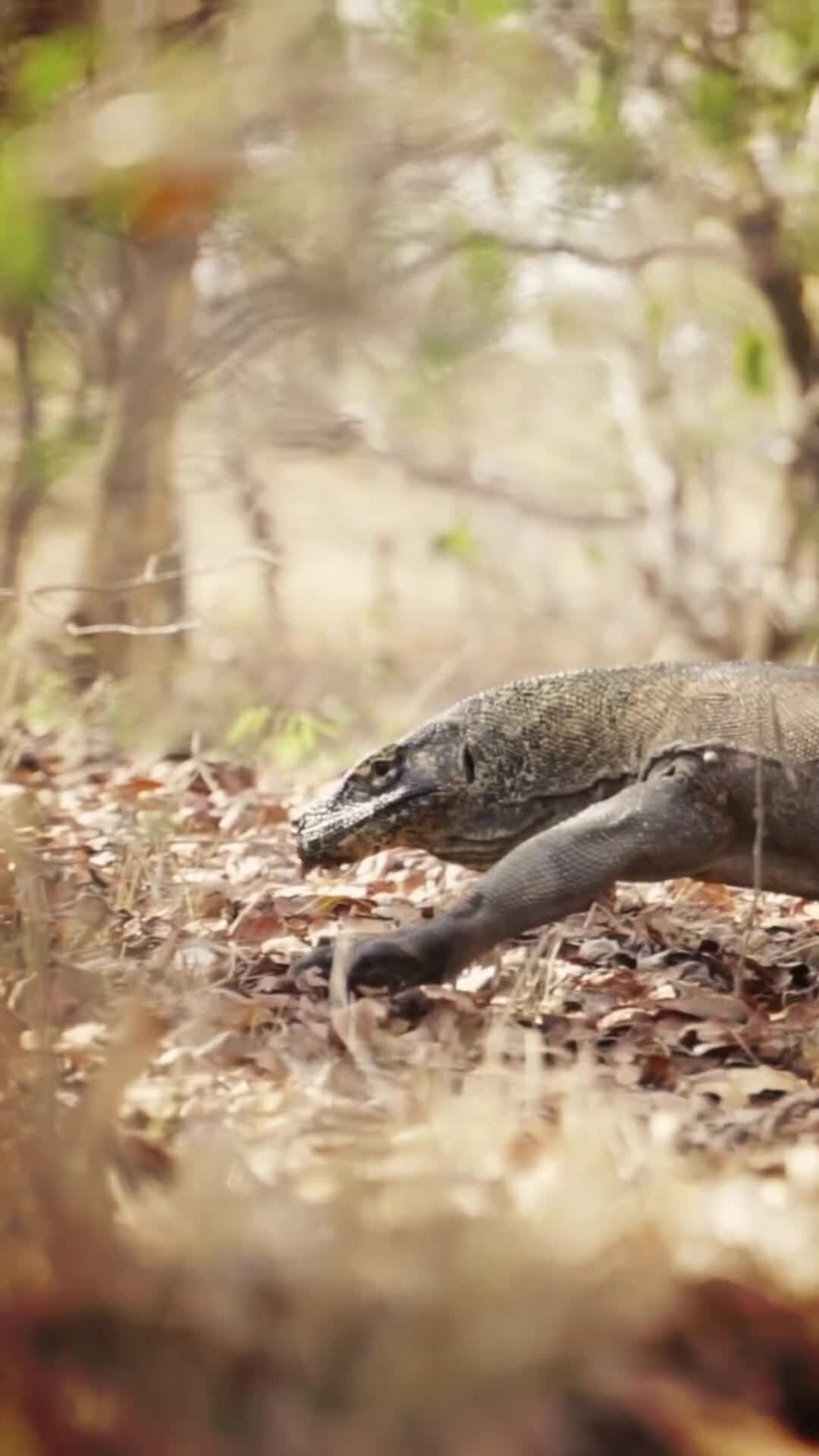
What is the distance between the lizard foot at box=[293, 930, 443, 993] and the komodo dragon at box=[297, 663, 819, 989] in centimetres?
21

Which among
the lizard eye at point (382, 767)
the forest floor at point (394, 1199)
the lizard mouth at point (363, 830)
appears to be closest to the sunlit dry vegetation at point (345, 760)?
the forest floor at point (394, 1199)

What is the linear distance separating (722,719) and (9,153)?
2111mm

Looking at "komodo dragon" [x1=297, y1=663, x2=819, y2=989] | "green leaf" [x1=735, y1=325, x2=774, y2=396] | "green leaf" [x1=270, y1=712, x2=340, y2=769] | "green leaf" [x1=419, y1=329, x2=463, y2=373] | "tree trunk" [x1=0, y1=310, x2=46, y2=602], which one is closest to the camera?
"komodo dragon" [x1=297, y1=663, x2=819, y2=989]

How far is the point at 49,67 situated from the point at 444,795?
6.39 ft

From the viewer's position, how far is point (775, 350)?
1060 centimetres

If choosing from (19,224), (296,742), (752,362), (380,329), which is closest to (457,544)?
(752,362)

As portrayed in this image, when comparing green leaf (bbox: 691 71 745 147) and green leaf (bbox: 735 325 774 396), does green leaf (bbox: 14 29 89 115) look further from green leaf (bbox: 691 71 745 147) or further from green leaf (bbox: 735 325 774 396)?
green leaf (bbox: 735 325 774 396)

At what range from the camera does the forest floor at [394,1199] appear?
61.4 inches

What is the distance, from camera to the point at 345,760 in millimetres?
7238

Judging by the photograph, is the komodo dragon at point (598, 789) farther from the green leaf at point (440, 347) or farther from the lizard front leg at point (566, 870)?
the green leaf at point (440, 347)

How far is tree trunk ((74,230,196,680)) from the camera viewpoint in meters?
7.57

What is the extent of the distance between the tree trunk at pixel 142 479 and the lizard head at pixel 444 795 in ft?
9.95

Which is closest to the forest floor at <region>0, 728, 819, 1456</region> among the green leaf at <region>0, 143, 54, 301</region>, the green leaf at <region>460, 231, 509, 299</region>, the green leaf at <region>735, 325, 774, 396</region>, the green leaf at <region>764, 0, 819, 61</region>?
the green leaf at <region>0, 143, 54, 301</region>

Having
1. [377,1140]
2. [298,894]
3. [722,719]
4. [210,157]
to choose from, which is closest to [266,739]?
[298,894]
